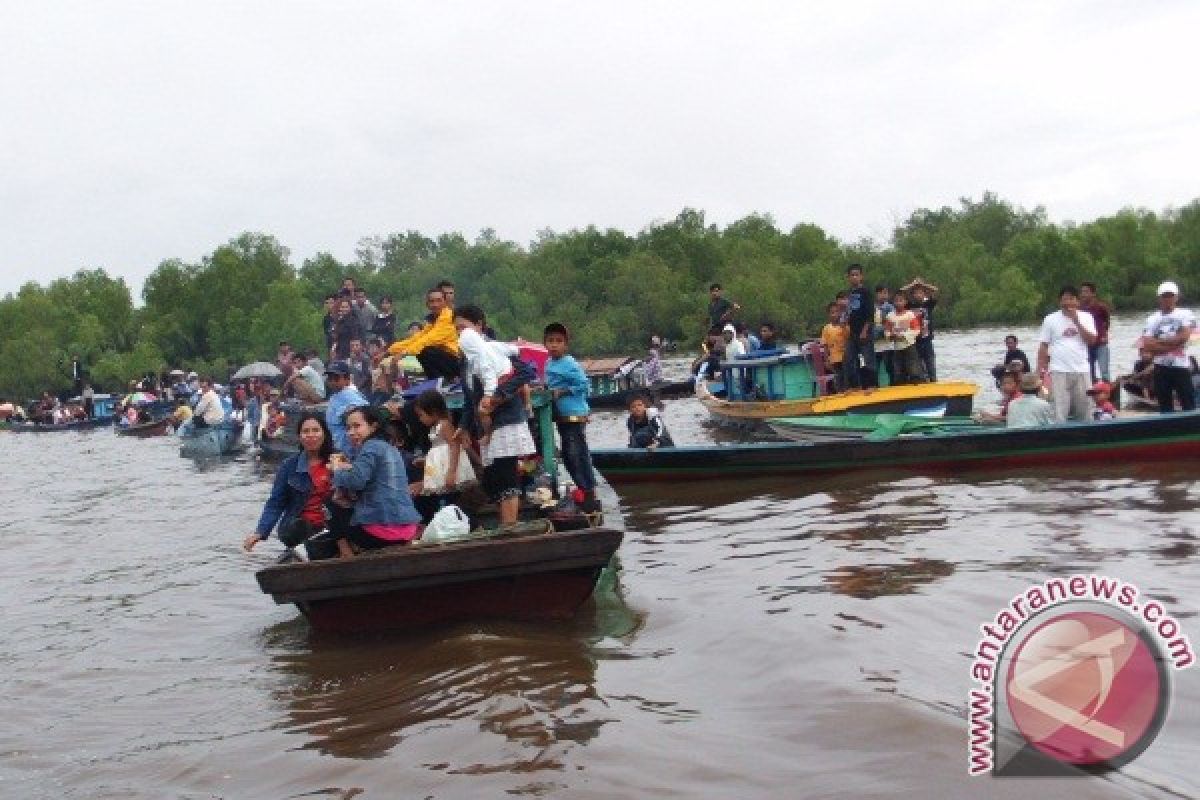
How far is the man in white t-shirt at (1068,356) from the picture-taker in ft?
38.0

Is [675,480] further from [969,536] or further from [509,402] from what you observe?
[509,402]

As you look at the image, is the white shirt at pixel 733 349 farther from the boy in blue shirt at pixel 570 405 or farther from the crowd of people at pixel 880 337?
the boy in blue shirt at pixel 570 405

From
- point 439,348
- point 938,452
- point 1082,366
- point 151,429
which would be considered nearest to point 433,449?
point 439,348

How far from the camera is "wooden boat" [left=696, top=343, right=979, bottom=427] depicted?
48.4 feet

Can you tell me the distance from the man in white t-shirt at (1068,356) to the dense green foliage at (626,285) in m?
43.7

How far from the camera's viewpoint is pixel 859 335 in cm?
1521

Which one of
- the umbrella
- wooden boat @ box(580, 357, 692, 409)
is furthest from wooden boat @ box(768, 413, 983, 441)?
the umbrella

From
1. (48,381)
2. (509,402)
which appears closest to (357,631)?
(509,402)

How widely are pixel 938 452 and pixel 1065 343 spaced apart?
1634mm

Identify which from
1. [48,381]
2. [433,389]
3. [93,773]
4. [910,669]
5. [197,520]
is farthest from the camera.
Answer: [48,381]

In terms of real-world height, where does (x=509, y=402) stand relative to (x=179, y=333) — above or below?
below

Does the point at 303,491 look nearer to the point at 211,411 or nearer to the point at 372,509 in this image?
the point at 372,509

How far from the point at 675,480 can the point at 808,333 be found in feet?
153

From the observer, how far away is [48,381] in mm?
62781
